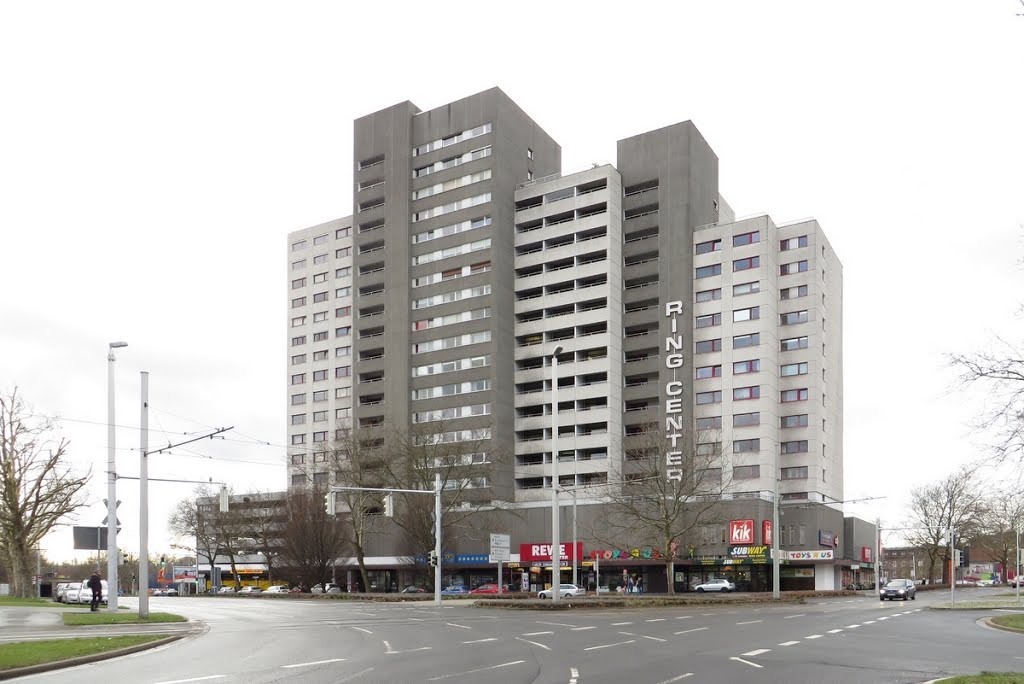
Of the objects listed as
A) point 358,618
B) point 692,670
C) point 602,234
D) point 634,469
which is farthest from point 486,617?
point 602,234

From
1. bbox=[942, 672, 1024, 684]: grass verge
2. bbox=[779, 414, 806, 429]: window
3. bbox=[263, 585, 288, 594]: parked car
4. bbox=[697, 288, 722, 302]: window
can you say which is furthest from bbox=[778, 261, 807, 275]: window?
bbox=[942, 672, 1024, 684]: grass verge

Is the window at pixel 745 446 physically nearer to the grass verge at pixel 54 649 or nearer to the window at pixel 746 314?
the window at pixel 746 314

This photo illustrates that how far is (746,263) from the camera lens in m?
92.9

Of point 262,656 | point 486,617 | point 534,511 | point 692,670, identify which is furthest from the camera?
point 534,511

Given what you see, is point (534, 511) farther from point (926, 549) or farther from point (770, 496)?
point (926, 549)

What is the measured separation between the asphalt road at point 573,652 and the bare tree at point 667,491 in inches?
974

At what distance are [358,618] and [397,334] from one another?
223 ft

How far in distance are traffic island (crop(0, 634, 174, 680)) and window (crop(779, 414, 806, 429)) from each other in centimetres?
7507

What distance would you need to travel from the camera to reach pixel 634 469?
77.5 m

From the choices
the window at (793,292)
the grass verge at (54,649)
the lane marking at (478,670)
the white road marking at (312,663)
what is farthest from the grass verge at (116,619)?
the window at (793,292)

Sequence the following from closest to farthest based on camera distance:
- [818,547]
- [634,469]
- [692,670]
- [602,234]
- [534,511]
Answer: [692,670]
[634,469]
[818,547]
[534,511]
[602,234]

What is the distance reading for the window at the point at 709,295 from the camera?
9419 cm

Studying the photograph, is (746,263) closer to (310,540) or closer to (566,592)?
(566,592)

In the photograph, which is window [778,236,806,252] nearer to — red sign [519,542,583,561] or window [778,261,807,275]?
window [778,261,807,275]
